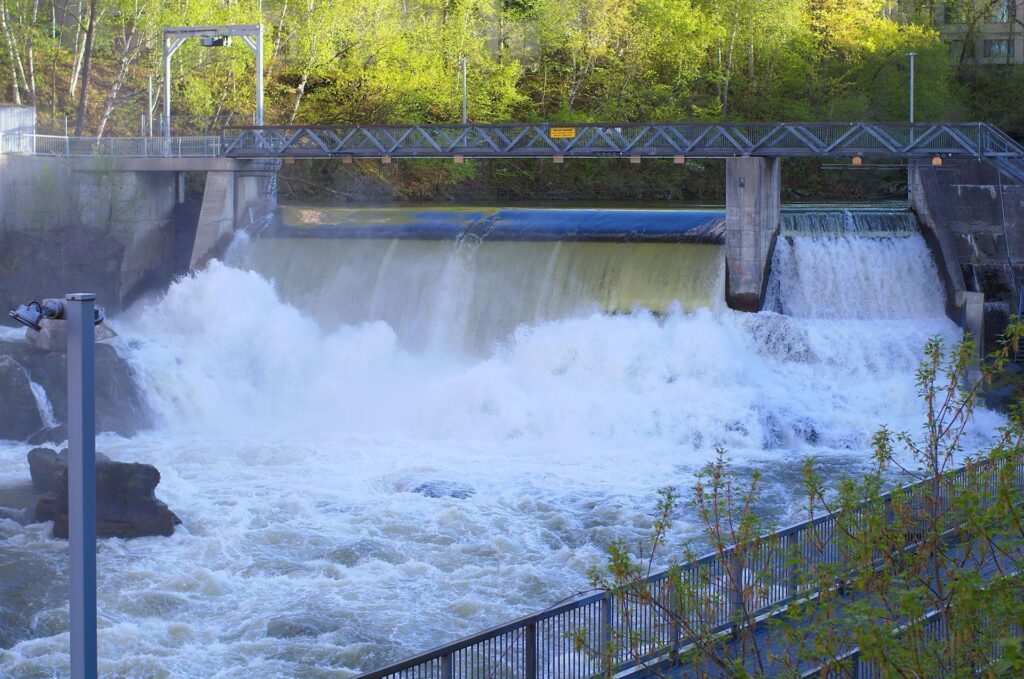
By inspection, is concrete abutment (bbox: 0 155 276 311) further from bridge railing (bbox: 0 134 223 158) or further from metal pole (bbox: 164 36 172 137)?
metal pole (bbox: 164 36 172 137)

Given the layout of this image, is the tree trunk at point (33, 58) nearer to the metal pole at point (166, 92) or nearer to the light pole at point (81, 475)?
the metal pole at point (166, 92)

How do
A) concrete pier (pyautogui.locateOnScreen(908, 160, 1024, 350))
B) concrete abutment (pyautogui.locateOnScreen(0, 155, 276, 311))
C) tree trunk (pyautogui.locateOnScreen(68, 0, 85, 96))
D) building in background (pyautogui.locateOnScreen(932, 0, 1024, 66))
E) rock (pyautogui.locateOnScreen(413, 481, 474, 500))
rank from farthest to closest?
building in background (pyautogui.locateOnScreen(932, 0, 1024, 66)) → tree trunk (pyautogui.locateOnScreen(68, 0, 85, 96)) → concrete abutment (pyautogui.locateOnScreen(0, 155, 276, 311)) → concrete pier (pyautogui.locateOnScreen(908, 160, 1024, 350)) → rock (pyautogui.locateOnScreen(413, 481, 474, 500))

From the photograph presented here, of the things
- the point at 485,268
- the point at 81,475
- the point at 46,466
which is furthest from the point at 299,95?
the point at 81,475

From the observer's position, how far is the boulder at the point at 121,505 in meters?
18.3

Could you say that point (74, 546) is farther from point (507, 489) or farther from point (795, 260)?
point (795, 260)

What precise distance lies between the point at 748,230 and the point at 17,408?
14.9m

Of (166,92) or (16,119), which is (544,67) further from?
(16,119)

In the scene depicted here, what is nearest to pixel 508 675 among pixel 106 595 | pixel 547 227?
pixel 106 595

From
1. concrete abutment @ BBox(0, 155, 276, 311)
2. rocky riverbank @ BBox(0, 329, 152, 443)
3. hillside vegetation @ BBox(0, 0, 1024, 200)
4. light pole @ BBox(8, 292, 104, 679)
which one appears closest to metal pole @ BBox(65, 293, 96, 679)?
light pole @ BBox(8, 292, 104, 679)

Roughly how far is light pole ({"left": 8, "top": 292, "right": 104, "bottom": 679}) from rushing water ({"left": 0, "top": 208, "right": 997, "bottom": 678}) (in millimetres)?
→ 6330

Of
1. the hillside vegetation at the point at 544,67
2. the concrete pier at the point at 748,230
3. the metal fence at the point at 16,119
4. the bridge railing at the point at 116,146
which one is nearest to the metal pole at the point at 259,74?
the bridge railing at the point at 116,146

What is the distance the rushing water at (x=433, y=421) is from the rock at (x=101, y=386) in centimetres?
46

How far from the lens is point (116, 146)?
33062 mm

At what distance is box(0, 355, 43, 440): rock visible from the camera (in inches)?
952
